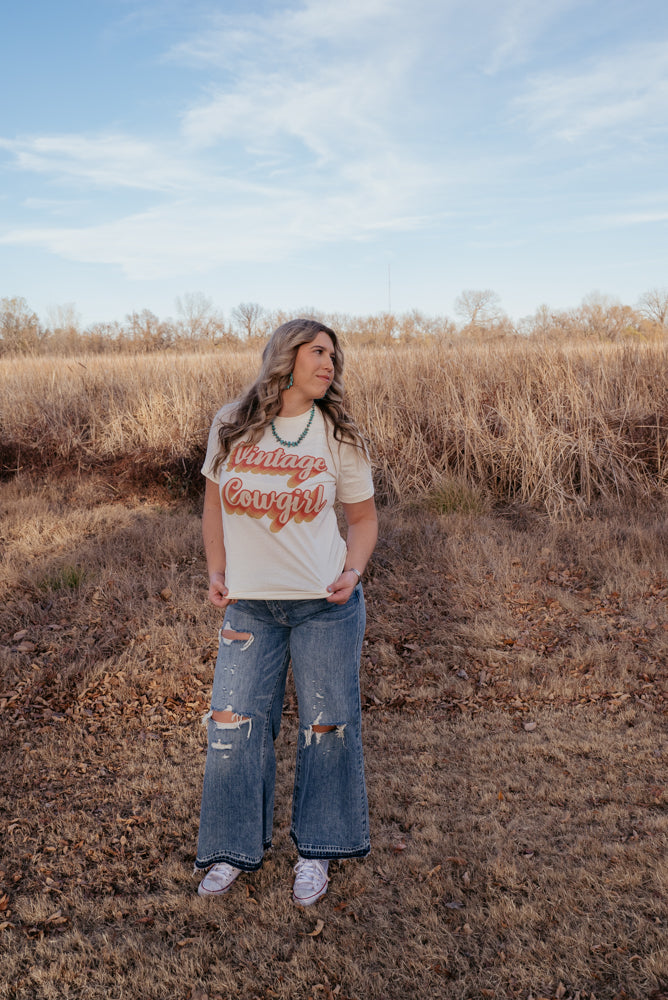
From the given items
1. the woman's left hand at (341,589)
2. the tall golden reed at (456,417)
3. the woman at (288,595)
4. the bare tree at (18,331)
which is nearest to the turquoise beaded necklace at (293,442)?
the woman at (288,595)

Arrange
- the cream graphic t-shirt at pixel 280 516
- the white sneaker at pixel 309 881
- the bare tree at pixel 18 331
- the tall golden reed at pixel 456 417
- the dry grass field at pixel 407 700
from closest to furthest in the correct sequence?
the cream graphic t-shirt at pixel 280 516 → the dry grass field at pixel 407 700 → the white sneaker at pixel 309 881 → the tall golden reed at pixel 456 417 → the bare tree at pixel 18 331

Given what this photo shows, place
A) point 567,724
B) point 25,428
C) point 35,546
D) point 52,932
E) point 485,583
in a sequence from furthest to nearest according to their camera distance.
A: 1. point 25,428
2. point 35,546
3. point 485,583
4. point 567,724
5. point 52,932

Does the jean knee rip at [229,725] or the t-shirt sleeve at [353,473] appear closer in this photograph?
the jean knee rip at [229,725]

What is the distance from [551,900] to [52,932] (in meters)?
1.82

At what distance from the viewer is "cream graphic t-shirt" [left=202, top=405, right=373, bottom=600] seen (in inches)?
90.6

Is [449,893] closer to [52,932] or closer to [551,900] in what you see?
[551,900]

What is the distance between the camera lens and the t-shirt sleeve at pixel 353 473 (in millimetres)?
2465

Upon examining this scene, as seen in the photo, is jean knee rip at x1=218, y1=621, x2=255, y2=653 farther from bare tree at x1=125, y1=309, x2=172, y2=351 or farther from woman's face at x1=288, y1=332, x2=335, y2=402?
bare tree at x1=125, y1=309, x2=172, y2=351

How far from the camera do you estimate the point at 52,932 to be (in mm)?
2561

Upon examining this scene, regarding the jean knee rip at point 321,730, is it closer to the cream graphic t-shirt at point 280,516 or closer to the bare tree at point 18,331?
the cream graphic t-shirt at point 280,516

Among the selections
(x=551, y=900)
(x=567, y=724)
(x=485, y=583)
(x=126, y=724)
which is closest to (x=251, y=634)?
(x=551, y=900)

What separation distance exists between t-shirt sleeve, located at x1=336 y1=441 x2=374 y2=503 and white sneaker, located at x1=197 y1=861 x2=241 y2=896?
1.47 meters

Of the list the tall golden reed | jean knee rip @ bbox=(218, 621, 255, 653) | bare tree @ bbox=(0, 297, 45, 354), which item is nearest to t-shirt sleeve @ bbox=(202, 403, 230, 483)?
jean knee rip @ bbox=(218, 621, 255, 653)

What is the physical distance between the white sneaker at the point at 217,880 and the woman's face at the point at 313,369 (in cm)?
179
